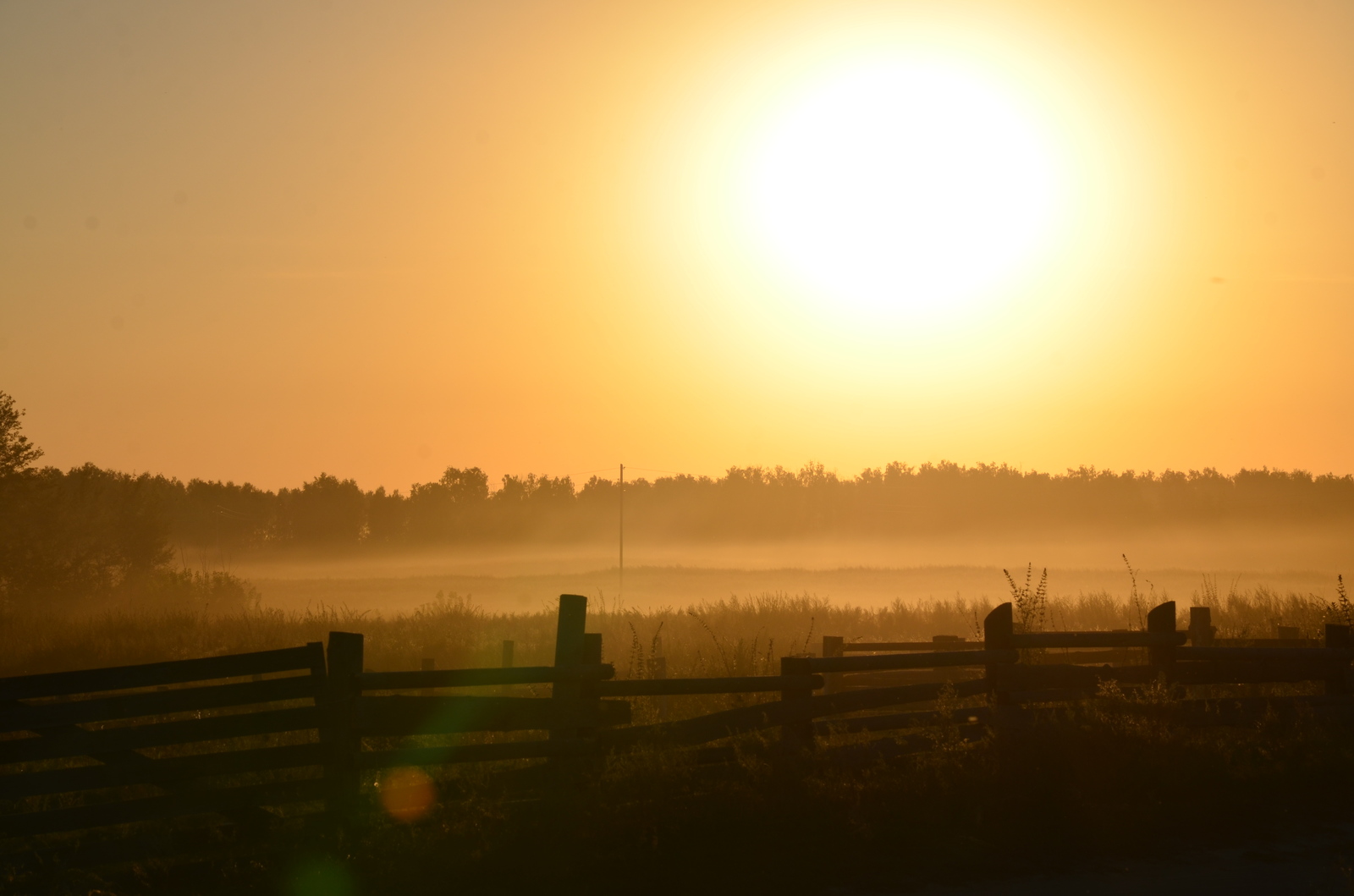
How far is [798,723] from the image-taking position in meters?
9.98

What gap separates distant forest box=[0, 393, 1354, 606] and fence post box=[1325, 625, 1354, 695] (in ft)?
291

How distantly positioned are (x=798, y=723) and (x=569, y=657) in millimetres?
2259

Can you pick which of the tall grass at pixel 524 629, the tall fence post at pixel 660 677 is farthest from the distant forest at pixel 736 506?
the tall fence post at pixel 660 677

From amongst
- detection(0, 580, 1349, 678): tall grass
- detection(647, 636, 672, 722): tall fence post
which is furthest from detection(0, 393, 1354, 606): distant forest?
detection(647, 636, 672, 722): tall fence post

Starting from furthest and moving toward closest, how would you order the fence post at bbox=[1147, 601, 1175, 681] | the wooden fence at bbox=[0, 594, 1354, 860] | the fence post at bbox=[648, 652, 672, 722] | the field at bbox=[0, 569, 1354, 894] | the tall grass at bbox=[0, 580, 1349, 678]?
1. the tall grass at bbox=[0, 580, 1349, 678]
2. the fence post at bbox=[648, 652, 672, 722]
3. the fence post at bbox=[1147, 601, 1175, 681]
4. the wooden fence at bbox=[0, 594, 1354, 860]
5. the field at bbox=[0, 569, 1354, 894]

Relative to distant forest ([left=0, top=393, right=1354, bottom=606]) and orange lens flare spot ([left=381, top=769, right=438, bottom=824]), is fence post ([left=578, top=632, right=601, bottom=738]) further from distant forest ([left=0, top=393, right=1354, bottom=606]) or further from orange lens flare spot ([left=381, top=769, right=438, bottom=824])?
distant forest ([left=0, top=393, right=1354, bottom=606])

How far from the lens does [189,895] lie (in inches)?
301

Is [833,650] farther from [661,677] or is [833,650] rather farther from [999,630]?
[999,630]

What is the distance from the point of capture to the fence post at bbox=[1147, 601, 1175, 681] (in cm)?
1200

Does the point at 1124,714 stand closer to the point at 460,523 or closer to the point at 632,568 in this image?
the point at 632,568

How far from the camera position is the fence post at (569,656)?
9.51 meters

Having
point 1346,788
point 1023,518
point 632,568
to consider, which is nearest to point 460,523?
point 632,568

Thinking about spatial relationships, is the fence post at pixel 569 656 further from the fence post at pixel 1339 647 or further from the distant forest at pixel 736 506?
the distant forest at pixel 736 506

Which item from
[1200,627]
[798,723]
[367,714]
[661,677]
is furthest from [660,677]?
[1200,627]
